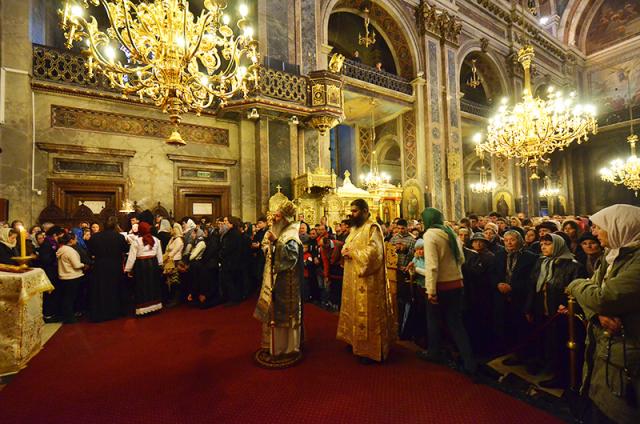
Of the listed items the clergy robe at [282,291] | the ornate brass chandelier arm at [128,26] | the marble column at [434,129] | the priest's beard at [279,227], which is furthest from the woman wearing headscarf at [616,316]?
the marble column at [434,129]

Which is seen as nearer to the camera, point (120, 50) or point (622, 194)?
point (120, 50)

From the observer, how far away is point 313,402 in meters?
2.65

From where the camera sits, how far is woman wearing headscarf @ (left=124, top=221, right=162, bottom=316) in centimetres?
511

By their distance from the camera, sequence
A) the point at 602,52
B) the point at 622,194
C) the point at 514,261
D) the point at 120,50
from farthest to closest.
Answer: the point at 602,52, the point at 622,194, the point at 120,50, the point at 514,261

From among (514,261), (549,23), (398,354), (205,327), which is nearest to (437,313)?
(398,354)

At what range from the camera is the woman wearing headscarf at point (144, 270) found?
5.11 metres

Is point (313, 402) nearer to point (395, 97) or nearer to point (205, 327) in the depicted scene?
point (205, 327)

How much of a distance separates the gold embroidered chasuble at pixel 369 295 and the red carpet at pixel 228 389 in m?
0.25

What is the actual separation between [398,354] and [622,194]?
2365 centimetres

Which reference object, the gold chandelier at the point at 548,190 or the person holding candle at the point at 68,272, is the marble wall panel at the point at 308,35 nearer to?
the person holding candle at the point at 68,272

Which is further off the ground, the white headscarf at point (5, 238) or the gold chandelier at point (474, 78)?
the gold chandelier at point (474, 78)

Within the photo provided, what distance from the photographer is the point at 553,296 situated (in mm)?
2797

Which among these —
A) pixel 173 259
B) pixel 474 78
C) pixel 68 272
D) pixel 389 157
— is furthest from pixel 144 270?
pixel 474 78

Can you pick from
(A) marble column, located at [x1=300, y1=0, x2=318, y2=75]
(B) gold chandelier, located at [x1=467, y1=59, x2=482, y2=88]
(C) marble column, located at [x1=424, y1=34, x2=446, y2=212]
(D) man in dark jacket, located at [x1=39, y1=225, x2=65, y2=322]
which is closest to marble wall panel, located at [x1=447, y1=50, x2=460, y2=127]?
(C) marble column, located at [x1=424, y1=34, x2=446, y2=212]
